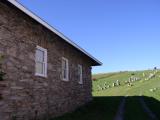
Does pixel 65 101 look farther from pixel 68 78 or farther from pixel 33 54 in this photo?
pixel 33 54

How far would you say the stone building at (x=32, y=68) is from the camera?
12.9 metres

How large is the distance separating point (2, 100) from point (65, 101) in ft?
25.3

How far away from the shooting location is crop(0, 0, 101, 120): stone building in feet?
42.2

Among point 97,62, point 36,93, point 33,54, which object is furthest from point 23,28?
point 97,62

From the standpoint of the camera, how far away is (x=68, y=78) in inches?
826

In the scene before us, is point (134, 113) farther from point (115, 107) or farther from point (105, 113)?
point (115, 107)

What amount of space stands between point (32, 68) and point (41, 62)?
1461mm

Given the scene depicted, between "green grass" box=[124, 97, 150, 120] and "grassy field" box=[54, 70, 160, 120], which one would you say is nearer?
"green grass" box=[124, 97, 150, 120]

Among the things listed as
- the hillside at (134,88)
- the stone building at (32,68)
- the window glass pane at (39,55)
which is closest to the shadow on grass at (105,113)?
the stone building at (32,68)

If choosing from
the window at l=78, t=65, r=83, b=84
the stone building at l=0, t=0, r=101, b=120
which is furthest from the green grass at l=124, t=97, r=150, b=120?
the window at l=78, t=65, r=83, b=84

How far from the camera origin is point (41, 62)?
16.7 meters

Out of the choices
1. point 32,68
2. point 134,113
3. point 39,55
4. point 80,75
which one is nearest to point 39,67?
point 39,55

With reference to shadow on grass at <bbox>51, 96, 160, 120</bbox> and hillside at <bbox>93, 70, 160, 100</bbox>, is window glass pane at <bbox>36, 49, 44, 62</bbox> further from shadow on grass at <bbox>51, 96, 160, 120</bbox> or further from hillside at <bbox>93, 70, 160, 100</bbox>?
hillside at <bbox>93, 70, 160, 100</bbox>

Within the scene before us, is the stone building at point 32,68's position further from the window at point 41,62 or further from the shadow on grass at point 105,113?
the shadow on grass at point 105,113
